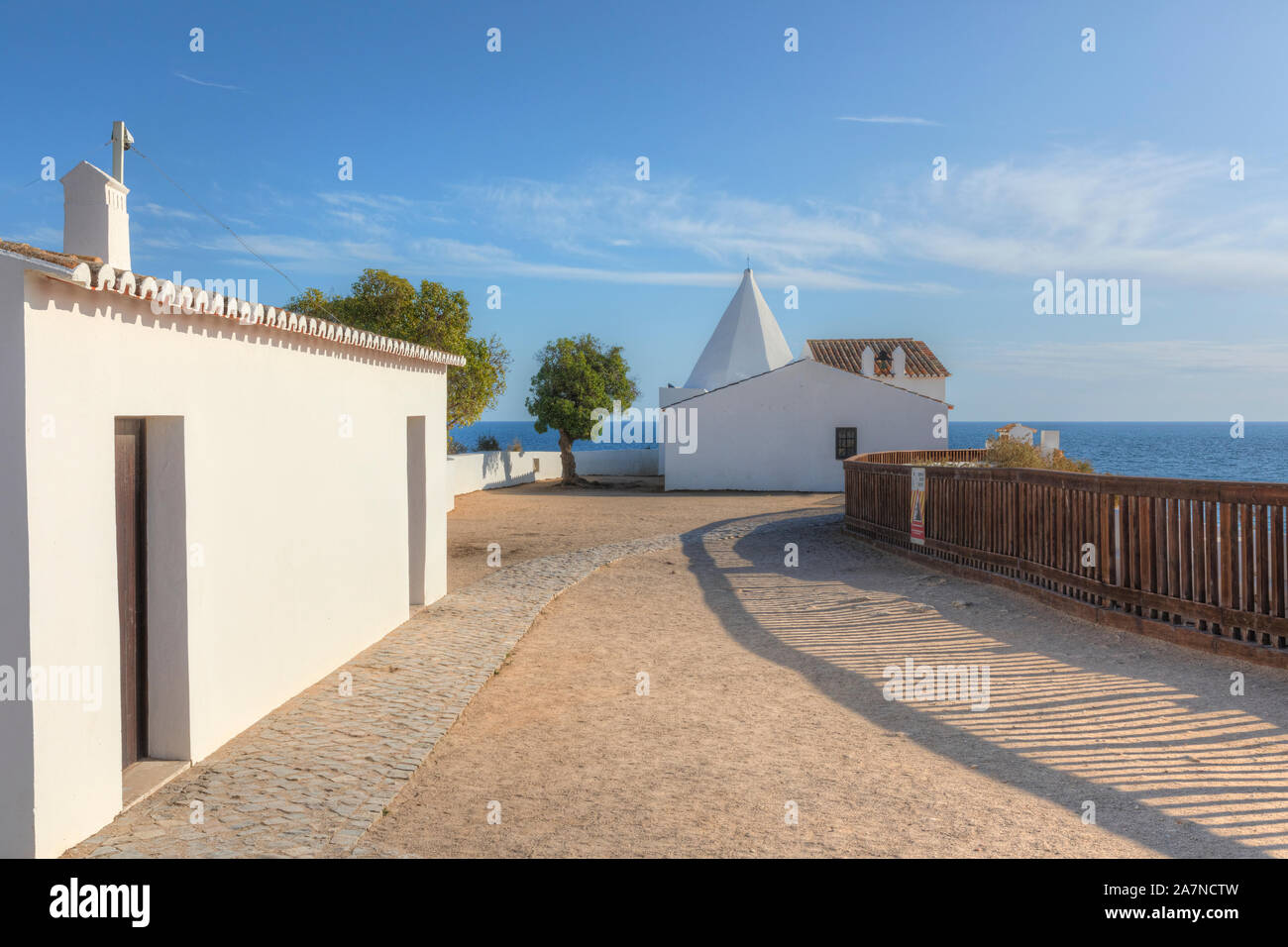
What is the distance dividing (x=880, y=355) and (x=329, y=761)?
38178 millimetres

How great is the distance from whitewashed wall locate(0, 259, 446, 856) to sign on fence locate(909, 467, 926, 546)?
774 cm

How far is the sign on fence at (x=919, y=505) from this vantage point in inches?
514

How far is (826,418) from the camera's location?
3141cm

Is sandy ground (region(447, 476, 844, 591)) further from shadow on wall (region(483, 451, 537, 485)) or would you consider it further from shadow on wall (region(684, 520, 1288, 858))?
shadow on wall (region(684, 520, 1288, 858))

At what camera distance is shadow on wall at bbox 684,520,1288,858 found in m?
4.61

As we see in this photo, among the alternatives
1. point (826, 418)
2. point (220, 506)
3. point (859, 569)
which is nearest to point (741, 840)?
point (220, 506)

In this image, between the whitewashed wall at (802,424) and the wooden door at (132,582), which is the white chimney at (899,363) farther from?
the wooden door at (132,582)

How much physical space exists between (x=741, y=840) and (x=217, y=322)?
464 cm

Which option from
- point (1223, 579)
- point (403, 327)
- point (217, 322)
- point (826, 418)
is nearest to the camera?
point (217, 322)

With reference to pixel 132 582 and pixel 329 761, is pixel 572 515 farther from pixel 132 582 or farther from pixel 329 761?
pixel 132 582

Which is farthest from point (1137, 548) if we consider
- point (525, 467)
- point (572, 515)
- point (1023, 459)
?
point (525, 467)

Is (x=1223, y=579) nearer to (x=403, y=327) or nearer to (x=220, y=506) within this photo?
(x=220, y=506)

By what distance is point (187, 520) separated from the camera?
555 cm
